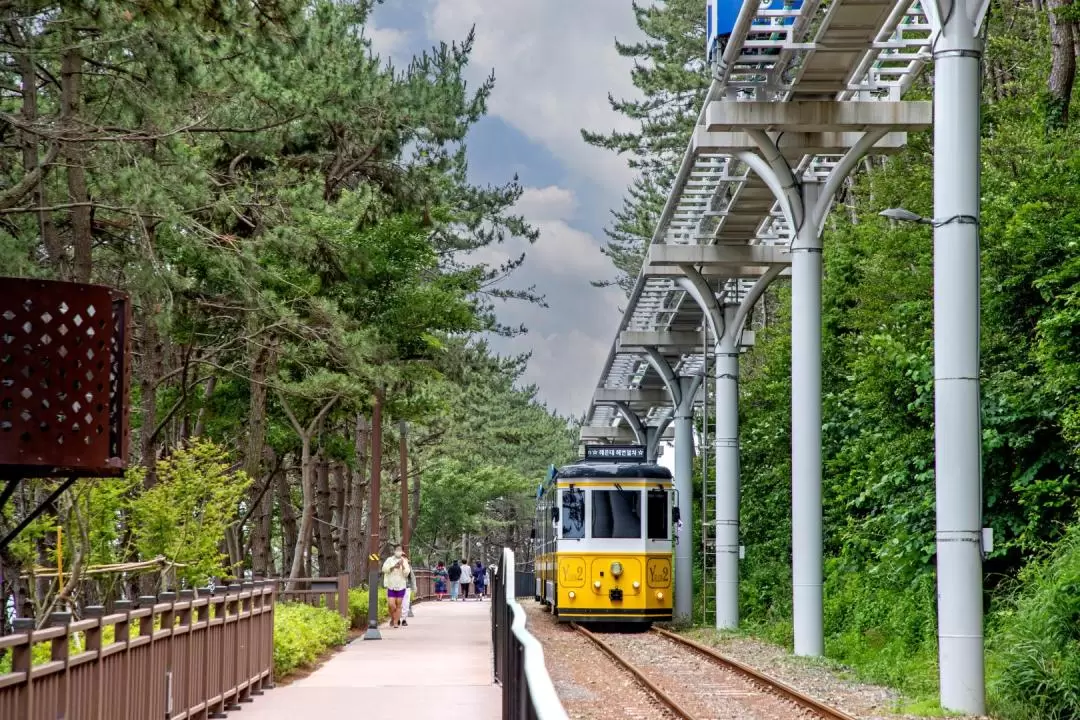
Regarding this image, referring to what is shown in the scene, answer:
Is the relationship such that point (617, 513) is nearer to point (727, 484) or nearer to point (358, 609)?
point (727, 484)

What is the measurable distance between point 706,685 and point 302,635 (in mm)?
5087

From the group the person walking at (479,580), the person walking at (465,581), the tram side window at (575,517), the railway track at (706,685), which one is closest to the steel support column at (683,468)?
the tram side window at (575,517)

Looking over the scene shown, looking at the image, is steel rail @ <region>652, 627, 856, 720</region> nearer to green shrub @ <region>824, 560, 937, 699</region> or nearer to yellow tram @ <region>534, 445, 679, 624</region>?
green shrub @ <region>824, 560, 937, 699</region>

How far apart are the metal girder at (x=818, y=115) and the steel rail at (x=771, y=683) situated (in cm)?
652

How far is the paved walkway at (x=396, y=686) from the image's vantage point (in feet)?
46.7

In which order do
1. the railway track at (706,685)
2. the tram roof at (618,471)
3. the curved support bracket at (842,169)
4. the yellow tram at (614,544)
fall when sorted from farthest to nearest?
1. the tram roof at (618,471)
2. the yellow tram at (614,544)
3. the curved support bracket at (842,169)
4. the railway track at (706,685)

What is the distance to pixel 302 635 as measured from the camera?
19641 mm

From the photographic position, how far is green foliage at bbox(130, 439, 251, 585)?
22141 millimetres

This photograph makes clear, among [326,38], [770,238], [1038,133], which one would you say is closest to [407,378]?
[770,238]

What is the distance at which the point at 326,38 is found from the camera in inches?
829

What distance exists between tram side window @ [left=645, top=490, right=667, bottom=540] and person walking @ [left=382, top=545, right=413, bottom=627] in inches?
187

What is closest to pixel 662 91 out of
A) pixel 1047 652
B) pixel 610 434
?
pixel 610 434

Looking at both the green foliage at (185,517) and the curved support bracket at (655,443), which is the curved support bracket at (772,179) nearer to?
the green foliage at (185,517)

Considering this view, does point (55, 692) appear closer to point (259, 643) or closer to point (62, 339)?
point (62, 339)
